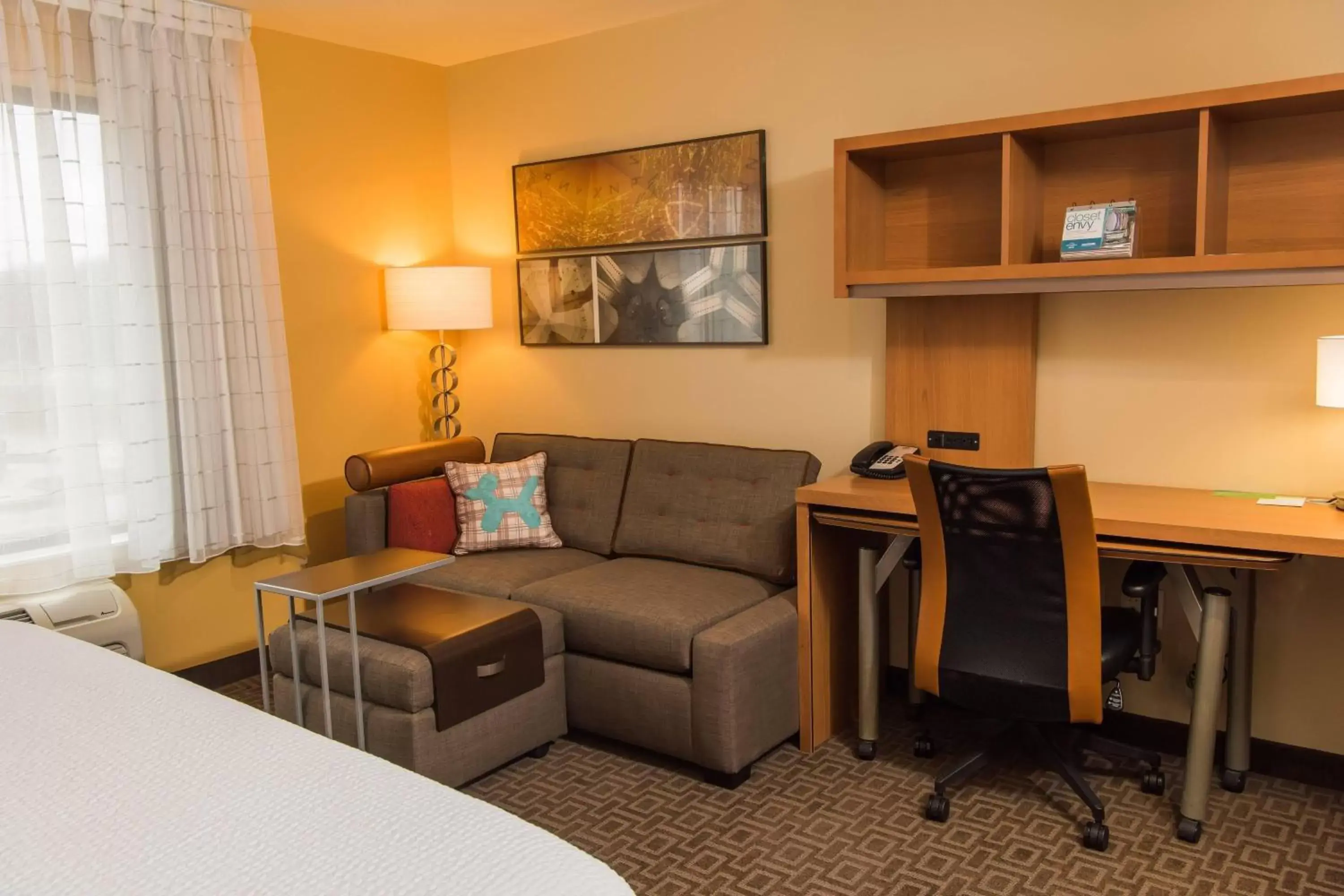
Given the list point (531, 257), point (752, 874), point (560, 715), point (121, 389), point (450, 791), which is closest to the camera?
point (450, 791)

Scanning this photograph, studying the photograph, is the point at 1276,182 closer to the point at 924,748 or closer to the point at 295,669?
the point at 924,748

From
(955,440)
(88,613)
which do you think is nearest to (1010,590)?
(955,440)

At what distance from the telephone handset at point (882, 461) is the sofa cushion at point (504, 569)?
1059mm

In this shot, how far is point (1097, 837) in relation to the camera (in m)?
2.75

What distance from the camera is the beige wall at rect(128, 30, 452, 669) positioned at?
4.16 meters

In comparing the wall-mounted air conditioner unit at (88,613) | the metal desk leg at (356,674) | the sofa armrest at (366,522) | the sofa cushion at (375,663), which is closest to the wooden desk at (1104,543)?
the sofa cushion at (375,663)

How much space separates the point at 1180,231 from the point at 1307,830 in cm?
169

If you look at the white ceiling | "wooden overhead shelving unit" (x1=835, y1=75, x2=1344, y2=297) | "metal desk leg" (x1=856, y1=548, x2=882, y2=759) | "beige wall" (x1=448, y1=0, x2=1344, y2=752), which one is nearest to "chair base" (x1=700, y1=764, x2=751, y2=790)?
"metal desk leg" (x1=856, y1=548, x2=882, y2=759)

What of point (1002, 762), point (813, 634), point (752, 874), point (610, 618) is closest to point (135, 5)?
point (610, 618)

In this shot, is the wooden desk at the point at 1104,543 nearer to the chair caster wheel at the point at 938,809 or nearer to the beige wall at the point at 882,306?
the beige wall at the point at 882,306

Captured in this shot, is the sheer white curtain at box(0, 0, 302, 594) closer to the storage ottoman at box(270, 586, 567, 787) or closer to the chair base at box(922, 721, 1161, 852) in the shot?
the storage ottoman at box(270, 586, 567, 787)

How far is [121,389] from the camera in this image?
371 centimetres

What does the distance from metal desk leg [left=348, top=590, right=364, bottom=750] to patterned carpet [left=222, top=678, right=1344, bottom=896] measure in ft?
1.32

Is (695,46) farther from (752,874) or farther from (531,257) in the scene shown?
(752,874)
